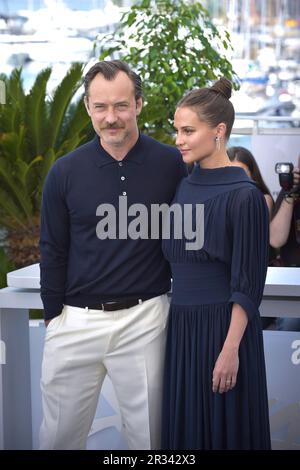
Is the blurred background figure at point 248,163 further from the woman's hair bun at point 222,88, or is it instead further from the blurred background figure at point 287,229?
the woman's hair bun at point 222,88

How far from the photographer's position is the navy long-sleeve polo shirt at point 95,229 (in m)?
3.12

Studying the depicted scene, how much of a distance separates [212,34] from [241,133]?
4.77ft

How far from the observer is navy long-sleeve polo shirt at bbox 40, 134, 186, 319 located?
10.2ft

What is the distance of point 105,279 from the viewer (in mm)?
3135

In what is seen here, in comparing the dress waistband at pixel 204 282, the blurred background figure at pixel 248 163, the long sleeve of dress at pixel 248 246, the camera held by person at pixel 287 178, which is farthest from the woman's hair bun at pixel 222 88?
the blurred background figure at pixel 248 163

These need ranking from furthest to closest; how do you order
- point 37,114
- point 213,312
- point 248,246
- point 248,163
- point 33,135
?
1. point 33,135
2. point 37,114
3. point 248,163
4. point 213,312
5. point 248,246

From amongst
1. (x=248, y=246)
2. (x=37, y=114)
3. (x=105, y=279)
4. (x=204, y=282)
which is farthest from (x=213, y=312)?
(x=37, y=114)

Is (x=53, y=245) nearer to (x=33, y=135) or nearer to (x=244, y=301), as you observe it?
(x=244, y=301)

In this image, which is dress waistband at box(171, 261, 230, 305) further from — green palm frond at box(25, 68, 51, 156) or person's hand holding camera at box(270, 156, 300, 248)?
green palm frond at box(25, 68, 51, 156)

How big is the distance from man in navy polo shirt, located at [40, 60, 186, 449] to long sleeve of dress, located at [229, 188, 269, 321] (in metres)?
0.36

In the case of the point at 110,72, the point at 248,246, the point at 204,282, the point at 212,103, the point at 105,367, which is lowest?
the point at 105,367

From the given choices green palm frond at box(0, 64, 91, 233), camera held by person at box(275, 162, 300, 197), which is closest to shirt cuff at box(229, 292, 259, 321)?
camera held by person at box(275, 162, 300, 197)

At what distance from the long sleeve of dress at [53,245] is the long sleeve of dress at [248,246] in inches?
25.6

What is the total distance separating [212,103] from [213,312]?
28.9 inches
